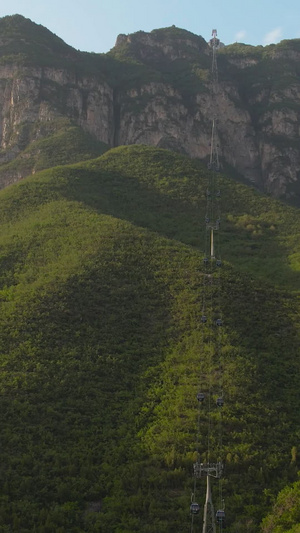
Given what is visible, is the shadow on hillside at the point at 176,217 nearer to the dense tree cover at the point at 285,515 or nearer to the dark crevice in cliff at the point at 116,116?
the dense tree cover at the point at 285,515

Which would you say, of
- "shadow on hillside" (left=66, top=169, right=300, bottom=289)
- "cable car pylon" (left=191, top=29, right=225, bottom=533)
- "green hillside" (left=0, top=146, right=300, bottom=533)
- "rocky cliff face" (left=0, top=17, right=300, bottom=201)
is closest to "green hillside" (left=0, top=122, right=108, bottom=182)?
"rocky cliff face" (left=0, top=17, right=300, bottom=201)

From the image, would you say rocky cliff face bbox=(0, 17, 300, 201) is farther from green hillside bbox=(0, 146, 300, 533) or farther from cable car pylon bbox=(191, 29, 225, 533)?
green hillside bbox=(0, 146, 300, 533)

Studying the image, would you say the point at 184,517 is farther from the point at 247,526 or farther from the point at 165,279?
the point at 165,279

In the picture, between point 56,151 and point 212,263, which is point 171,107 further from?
point 212,263

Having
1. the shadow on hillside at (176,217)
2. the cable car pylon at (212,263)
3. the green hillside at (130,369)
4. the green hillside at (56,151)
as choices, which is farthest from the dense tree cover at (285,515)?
the green hillside at (56,151)

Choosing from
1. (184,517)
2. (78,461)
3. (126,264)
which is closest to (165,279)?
(126,264)

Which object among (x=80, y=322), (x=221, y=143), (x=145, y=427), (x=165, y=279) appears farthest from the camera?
(x=221, y=143)
